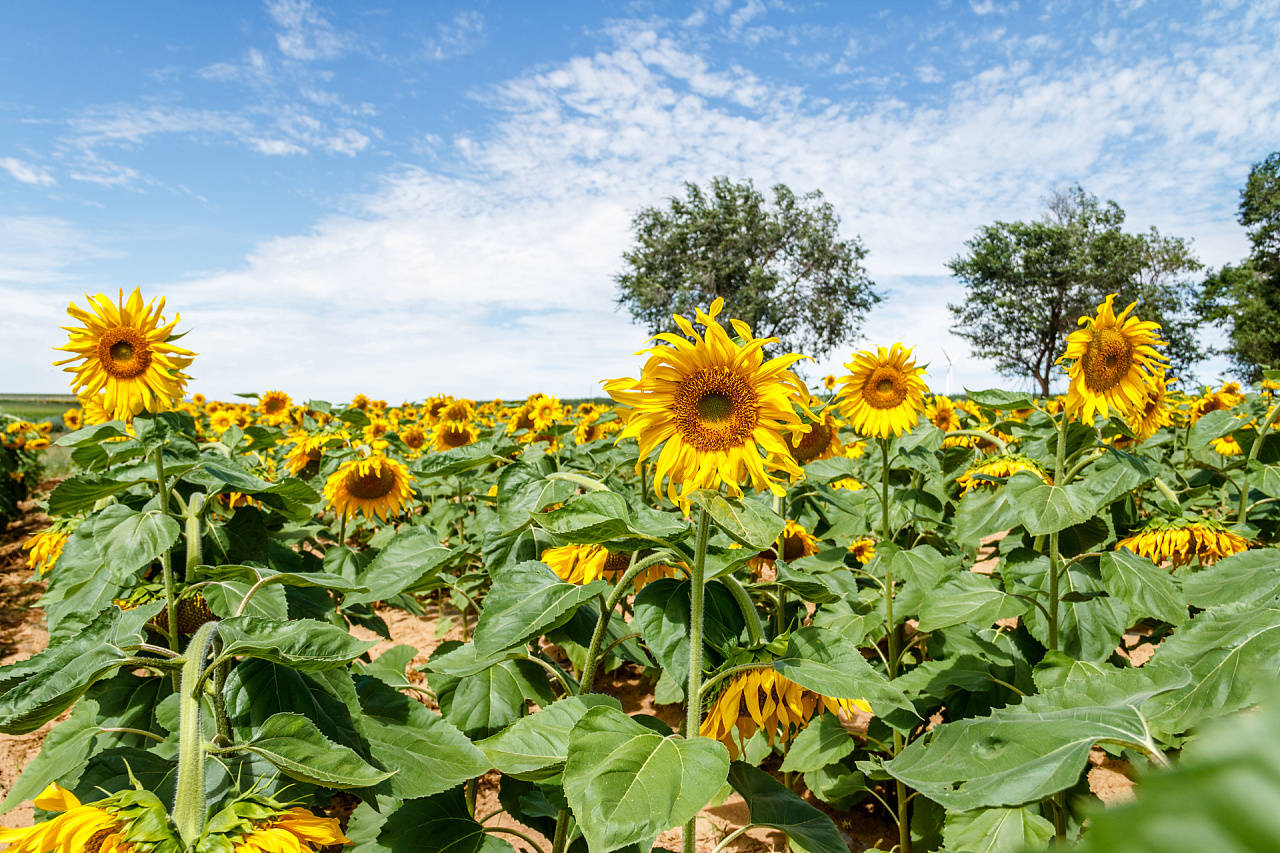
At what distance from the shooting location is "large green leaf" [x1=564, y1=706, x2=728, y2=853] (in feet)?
3.60

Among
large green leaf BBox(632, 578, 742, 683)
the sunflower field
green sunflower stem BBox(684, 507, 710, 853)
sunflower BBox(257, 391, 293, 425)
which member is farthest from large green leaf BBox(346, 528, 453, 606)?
sunflower BBox(257, 391, 293, 425)

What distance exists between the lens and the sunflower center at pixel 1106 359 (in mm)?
2520

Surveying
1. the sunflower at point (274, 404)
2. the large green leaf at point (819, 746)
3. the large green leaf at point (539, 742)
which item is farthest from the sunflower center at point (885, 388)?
the sunflower at point (274, 404)

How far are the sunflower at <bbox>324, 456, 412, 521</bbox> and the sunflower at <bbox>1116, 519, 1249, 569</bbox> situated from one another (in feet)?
10.7

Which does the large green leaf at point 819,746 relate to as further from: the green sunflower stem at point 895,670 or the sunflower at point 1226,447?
the sunflower at point 1226,447

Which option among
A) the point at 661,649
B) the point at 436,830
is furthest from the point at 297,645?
the point at 436,830

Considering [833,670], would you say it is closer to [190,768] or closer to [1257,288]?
[190,768]

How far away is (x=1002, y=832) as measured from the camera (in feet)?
5.94

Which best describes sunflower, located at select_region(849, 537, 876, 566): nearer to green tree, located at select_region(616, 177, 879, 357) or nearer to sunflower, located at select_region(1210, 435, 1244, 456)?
sunflower, located at select_region(1210, 435, 1244, 456)

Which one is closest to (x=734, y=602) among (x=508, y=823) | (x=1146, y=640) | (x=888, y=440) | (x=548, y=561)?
(x=548, y=561)

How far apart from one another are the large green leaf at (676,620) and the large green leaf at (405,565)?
0.54m

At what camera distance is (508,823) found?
3.02 meters

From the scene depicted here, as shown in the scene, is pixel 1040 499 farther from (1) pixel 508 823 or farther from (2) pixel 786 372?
(1) pixel 508 823

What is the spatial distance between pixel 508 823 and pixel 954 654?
1856 millimetres
